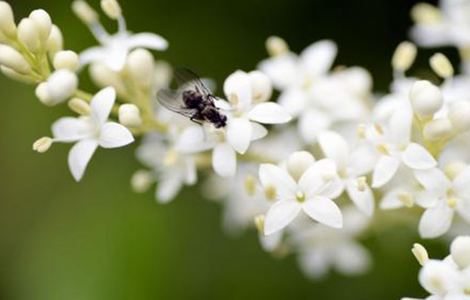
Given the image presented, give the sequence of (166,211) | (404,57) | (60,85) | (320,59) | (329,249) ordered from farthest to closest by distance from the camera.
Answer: (166,211) → (329,249) → (320,59) → (404,57) → (60,85)

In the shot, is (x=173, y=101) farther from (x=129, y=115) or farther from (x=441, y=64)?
(x=441, y=64)

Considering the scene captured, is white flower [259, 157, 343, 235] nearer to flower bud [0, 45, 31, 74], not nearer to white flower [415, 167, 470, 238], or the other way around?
white flower [415, 167, 470, 238]

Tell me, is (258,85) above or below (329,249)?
above

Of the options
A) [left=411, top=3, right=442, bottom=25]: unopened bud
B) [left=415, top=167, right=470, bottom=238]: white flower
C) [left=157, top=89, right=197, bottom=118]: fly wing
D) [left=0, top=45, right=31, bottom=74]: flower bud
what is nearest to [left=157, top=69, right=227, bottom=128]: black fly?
[left=157, top=89, right=197, bottom=118]: fly wing

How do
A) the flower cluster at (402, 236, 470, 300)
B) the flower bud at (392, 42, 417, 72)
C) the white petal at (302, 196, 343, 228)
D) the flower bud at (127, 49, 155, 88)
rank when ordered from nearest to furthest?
the flower cluster at (402, 236, 470, 300) < the white petal at (302, 196, 343, 228) < the flower bud at (127, 49, 155, 88) < the flower bud at (392, 42, 417, 72)

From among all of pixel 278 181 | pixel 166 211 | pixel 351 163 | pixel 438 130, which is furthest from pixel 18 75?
pixel 166 211

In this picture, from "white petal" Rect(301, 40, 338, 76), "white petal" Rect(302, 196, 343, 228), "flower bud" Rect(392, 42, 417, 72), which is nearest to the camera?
"white petal" Rect(302, 196, 343, 228)
